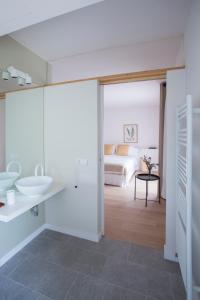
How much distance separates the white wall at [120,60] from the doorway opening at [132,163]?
915 millimetres

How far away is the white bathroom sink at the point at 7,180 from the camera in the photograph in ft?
5.67

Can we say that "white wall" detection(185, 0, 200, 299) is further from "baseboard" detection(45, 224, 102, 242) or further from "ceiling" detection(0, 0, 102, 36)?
"baseboard" detection(45, 224, 102, 242)

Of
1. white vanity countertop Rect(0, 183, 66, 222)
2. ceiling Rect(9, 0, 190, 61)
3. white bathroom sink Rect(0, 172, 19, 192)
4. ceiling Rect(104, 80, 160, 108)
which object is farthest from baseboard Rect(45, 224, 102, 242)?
ceiling Rect(104, 80, 160, 108)

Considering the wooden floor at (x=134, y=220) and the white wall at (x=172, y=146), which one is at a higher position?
the white wall at (x=172, y=146)

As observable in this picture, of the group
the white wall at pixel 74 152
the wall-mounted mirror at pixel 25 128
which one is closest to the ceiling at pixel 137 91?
the white wall at pixel 74 152

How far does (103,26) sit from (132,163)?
390cm

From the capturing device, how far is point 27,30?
1979 millimetres

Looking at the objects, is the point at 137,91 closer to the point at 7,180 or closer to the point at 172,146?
the point at 172,146

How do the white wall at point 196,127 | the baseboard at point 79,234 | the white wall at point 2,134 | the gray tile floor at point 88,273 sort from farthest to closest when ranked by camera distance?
the baseboard at point 79,234 → the white wall at point 2,134 → the gray tile floor at point 88,273 → the white wall at point 196,127

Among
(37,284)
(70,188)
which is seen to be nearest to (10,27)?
(70,188)

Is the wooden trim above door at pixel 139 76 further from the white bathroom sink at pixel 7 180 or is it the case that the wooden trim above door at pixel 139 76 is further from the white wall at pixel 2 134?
the white bathroom sink at pixel 7 180

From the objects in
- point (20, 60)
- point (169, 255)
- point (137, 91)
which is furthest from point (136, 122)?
point (169, 255)

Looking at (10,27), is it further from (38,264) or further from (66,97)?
(38,264)

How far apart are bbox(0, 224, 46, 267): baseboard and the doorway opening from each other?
0.94m
